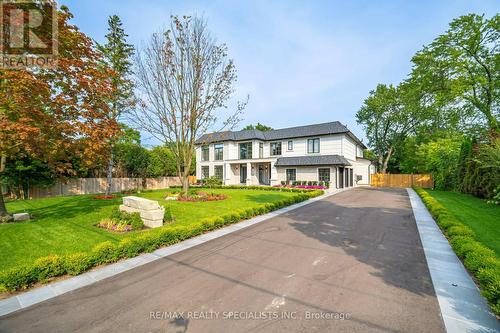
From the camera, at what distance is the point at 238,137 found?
3027cm

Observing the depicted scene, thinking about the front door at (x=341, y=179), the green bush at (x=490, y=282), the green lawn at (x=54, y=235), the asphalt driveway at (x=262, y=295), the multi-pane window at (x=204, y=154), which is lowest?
the asphalt driveway at (x=262, y=295)

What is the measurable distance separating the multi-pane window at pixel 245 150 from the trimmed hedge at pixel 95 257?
21.2 metres

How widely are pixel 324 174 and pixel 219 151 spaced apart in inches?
573

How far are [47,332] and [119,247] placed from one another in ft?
8.77

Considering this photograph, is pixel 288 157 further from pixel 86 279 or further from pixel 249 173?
pixel 86 279

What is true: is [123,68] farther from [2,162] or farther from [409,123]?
[409,123]

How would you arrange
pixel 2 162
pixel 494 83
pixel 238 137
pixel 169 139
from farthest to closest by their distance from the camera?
pixel 238 137
pixel 494 83
pixel 169 139
pixel 2 162

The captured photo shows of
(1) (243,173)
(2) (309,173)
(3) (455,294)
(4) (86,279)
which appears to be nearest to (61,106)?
(4) (86,279)

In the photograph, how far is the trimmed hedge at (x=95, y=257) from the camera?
4.25m

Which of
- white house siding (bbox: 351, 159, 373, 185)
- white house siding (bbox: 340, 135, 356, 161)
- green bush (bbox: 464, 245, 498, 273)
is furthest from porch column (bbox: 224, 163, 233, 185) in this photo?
green bush (bbox: 464, 245, 498, 273)

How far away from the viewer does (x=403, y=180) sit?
97.9ft

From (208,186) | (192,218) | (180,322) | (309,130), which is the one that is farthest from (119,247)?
(309,130)

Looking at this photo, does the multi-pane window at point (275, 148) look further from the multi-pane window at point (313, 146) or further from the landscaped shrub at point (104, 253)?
the landscaped shrub at point (104, 253)

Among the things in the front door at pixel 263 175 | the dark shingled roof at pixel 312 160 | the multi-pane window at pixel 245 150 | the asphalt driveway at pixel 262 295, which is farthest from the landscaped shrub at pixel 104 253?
the front door at pixel 263 175
